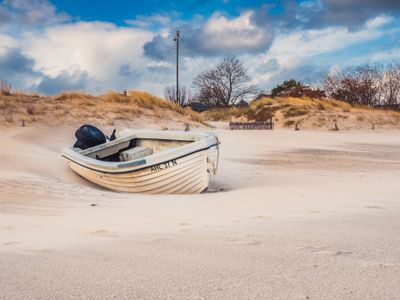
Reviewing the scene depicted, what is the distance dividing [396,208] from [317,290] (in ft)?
12.6

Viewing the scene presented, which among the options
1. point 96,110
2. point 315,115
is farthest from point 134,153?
point 315,115

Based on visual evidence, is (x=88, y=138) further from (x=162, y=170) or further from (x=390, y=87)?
(x=390, y=87)

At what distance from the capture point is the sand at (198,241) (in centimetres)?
280

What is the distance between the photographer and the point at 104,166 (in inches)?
347

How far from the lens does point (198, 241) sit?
3.99 meters

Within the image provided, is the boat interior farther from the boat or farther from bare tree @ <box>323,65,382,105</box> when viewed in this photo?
bare tree @ <box>323,65,382,105</box>

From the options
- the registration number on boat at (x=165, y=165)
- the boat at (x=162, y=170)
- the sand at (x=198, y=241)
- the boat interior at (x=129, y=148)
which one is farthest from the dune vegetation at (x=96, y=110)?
the registration number on boat at (x=165, y=165)

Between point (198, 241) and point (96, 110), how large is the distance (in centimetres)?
1857

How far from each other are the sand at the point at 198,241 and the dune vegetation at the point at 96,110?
10.1m

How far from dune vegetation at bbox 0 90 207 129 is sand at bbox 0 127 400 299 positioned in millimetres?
10063

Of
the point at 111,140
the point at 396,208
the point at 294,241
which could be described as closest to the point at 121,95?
the point at 111,140

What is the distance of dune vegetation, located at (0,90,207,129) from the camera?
1955 centimetres

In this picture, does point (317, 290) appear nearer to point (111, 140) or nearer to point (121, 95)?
point (111, 140)

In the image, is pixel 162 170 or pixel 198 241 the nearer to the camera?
pixel 198 241
